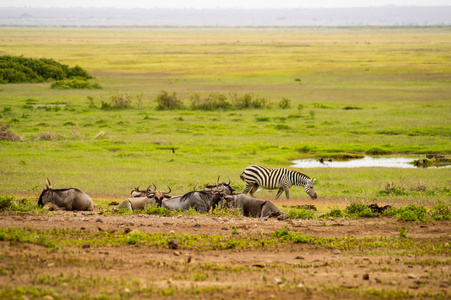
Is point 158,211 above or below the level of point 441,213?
below

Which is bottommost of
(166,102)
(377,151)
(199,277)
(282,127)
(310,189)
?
(199,277)

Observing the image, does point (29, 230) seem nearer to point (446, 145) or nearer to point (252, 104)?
point (446, 145)

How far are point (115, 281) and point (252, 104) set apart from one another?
29.3 m

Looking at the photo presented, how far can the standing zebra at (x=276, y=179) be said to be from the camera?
14883mm

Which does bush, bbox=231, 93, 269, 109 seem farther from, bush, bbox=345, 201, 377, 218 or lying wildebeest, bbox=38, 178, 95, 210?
lying wildebeest, bbox=38, 178, 95, 210

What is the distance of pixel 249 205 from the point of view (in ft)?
40.2

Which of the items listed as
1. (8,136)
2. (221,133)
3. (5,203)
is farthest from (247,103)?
(5,203)

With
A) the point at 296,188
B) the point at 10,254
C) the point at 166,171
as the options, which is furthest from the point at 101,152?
the point at 10,254

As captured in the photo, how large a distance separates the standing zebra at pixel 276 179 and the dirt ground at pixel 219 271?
15.7ft

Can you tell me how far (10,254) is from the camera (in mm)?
7941

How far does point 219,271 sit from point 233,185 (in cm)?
893

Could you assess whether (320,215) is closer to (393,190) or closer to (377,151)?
(393,190)

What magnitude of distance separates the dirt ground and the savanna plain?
30mm

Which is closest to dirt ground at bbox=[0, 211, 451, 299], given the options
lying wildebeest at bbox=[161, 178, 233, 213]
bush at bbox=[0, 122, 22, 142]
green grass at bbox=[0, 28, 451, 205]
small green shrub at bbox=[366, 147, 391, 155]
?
lying wildebeest at bbox=[161, 178, 233, 213]
